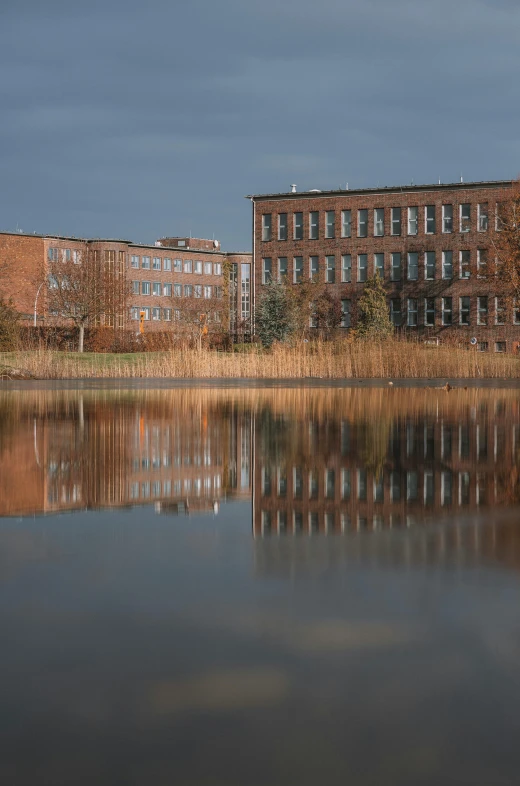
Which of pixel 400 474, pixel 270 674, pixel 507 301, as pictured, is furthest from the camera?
pixel 507 301

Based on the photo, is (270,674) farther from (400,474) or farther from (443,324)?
(443,324)

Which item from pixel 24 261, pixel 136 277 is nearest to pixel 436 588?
pixel 24 261

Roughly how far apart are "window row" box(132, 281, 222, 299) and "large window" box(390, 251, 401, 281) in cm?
3479

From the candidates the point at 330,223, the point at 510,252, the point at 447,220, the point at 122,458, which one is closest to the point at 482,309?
the point at 447,220

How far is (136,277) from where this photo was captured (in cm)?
11750

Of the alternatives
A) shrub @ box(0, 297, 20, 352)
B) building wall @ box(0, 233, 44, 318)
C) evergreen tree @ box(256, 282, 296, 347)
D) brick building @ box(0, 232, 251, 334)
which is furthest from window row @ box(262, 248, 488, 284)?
shrub @ box(0, 297, 20, 352)

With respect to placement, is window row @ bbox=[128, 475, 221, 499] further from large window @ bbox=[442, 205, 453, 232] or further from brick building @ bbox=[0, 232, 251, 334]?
brick building @ bbox=[0, 232, 251, 334]

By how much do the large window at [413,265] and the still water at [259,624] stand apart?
7993 centimetres

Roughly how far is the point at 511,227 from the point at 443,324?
1671cm

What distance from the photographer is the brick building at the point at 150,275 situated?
102312 millimetres

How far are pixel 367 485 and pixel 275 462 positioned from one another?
1.61 m

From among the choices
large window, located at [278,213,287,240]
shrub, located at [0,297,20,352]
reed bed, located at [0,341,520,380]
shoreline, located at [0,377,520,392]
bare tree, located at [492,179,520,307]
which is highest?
large window, located at [278,213,287,240]

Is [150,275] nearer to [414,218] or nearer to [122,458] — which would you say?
[414,218]

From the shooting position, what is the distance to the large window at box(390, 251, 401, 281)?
290 feet
